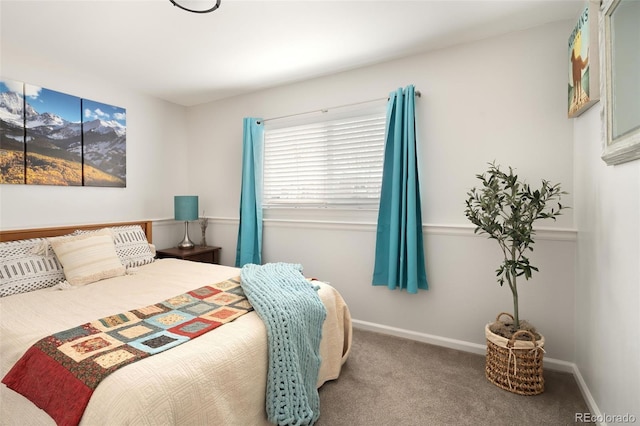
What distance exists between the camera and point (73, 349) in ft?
4.36

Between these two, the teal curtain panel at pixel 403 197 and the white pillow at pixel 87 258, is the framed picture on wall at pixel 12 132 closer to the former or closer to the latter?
the white pillow at pixel 87 258

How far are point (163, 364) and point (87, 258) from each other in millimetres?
1728

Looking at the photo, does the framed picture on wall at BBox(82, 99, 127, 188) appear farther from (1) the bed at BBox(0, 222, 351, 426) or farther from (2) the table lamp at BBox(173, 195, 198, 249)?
(1) the bed at BBox(0, 222, 351, 426)

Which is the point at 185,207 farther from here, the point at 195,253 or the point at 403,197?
the point at 403,197

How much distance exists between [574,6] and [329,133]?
2.00 meters

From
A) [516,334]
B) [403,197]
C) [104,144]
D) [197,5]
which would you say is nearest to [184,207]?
[104,144]

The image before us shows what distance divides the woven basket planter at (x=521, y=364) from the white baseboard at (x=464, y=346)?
0.25 m

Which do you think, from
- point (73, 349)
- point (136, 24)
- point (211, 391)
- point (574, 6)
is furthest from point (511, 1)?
point (73, 349)

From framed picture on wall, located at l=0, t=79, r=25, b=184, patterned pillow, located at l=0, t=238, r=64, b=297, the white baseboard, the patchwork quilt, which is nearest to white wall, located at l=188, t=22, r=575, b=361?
the white baseboard

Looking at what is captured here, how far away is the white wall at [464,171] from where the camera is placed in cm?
232

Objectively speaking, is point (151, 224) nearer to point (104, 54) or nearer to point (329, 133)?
point (104, 54)

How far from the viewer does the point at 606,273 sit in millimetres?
1700

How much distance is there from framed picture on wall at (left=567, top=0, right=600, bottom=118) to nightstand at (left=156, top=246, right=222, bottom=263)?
140 inches

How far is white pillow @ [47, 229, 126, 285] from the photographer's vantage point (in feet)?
7.80
